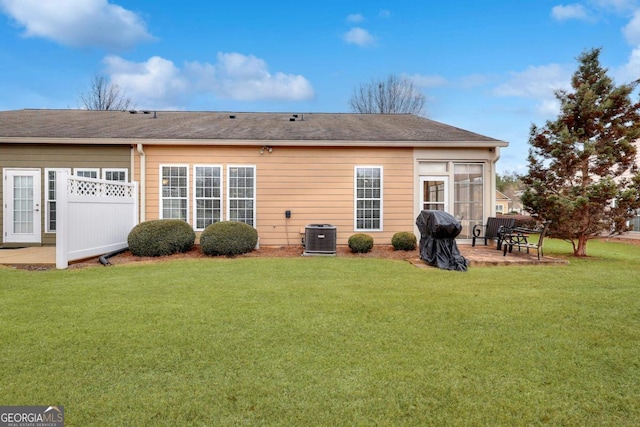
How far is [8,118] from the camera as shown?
1117 cm

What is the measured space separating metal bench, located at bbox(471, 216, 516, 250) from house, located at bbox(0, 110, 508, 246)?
29 centimetres

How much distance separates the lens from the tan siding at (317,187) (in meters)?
9.65

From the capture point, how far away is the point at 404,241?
29.3ft

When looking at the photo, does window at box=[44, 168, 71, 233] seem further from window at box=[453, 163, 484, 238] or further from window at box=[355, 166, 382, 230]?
window at box=[453, 163, 484, 238]

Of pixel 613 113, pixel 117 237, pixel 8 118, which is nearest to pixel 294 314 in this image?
pixel 117 237

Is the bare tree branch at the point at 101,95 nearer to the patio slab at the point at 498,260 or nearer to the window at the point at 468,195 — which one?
the window at the point at 468,195

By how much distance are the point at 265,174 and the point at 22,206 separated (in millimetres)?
6759

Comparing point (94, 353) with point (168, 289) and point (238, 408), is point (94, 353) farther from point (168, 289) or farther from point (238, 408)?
point (168, 289)

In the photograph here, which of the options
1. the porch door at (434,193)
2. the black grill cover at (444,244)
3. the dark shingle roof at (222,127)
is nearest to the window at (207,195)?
the dark shingle roof at (222,127)

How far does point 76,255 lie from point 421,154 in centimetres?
892

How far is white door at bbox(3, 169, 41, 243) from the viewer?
30.4ft

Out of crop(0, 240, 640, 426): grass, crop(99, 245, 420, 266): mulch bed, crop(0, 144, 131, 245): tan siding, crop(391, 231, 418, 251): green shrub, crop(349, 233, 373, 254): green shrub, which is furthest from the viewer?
crop(0, 144, 131, 245): tan siding

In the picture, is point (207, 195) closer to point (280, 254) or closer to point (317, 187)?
point (280, 254)

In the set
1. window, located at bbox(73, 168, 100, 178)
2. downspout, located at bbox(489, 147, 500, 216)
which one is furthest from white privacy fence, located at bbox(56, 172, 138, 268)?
downspout, located at bbox(489, 147, 500, 216)
